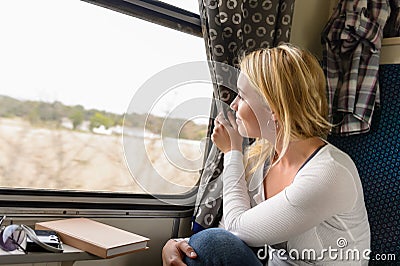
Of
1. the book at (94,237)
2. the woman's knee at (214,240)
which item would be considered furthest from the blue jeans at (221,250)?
the book at (94,237)

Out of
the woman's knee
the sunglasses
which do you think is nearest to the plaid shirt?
the woman's knee

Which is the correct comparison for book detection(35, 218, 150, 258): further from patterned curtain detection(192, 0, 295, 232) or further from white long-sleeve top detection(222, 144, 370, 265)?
patterned curtain detection(192, 0, 295, 232)

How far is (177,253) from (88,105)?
24.4 inches

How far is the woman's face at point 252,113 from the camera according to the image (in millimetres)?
1603

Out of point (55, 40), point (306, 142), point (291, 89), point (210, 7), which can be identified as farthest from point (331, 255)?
point (55, 40)

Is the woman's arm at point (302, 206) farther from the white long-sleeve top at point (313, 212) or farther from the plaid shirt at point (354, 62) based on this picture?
the plaid shirt at point (354, 62)

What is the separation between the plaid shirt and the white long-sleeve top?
63 centimetres

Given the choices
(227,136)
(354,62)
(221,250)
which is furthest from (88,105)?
(354,62)

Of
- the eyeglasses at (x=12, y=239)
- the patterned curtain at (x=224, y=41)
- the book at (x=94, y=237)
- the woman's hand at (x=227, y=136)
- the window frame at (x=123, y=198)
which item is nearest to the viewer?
the eyeglasses at (x=12, y=239)

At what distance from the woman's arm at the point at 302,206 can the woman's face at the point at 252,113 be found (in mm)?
211

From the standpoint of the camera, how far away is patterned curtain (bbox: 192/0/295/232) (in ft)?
6.20

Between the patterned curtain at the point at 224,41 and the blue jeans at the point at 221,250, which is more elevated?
the patterned curtain at the point at 224,41

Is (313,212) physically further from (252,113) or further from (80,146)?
(80,146)

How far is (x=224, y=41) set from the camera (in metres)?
1.90
